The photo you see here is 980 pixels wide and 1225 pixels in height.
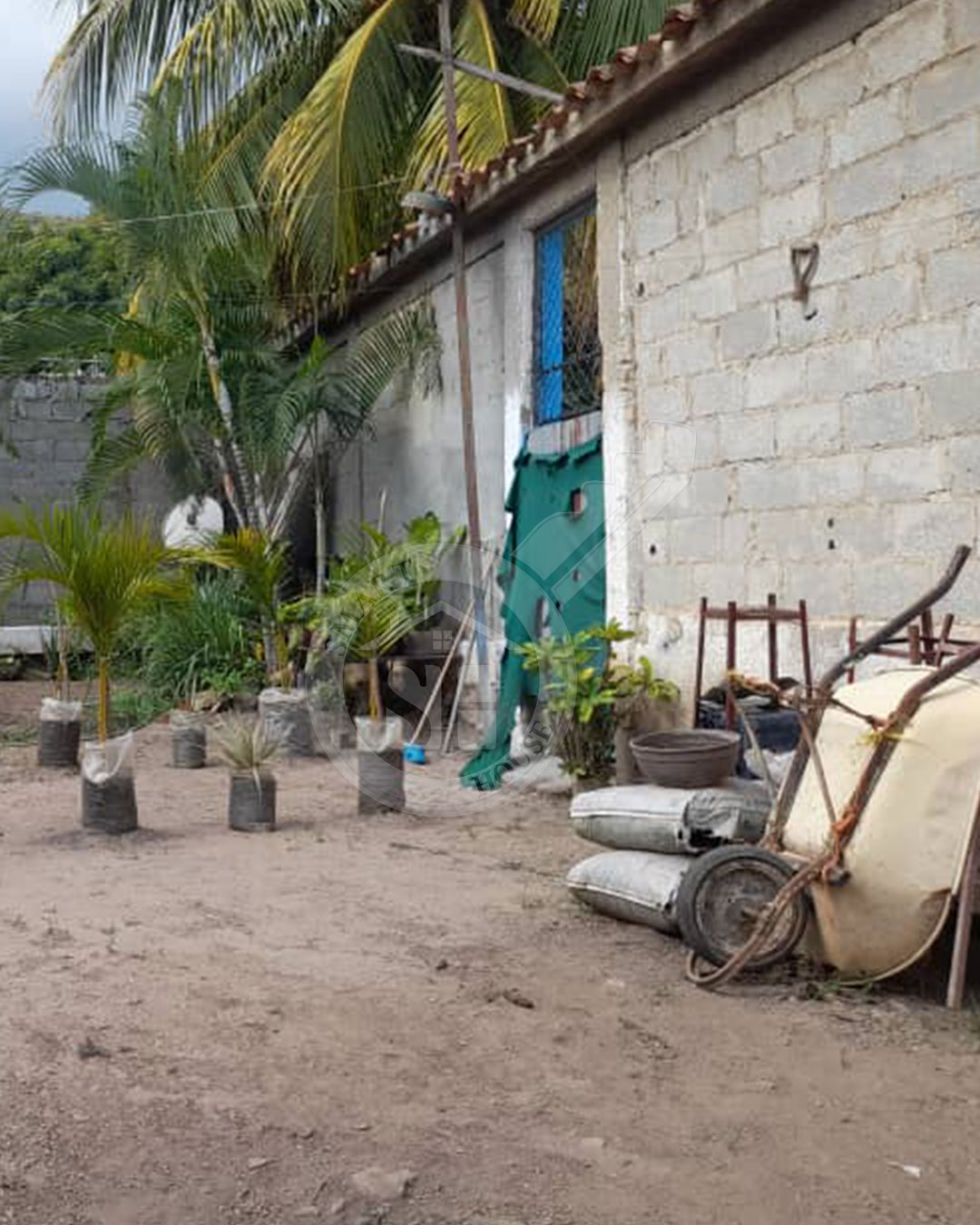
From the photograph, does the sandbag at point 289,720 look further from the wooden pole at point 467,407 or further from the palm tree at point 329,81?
the palm tree at point 329,81

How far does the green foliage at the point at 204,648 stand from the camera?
10.8 m

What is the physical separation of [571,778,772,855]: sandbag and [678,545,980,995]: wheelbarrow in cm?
37

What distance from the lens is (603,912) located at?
505 cm

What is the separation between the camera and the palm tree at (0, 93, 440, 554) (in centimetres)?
1026

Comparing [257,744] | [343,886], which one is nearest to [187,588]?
[257,744]

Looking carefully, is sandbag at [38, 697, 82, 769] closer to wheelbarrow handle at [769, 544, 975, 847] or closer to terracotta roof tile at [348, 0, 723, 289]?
Result: terracotta roof tile at [348, 0, 723, 289]

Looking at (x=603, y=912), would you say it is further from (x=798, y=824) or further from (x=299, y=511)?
(x=299, y=511)

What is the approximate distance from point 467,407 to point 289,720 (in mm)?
2329

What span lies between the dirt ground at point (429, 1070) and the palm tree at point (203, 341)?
5.65m

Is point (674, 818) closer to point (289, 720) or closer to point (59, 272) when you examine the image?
point (289, 720)

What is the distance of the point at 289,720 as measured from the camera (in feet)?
29.8

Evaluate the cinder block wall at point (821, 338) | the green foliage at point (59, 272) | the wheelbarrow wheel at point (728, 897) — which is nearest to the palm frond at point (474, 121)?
the cinder block wall at point (821, 338)

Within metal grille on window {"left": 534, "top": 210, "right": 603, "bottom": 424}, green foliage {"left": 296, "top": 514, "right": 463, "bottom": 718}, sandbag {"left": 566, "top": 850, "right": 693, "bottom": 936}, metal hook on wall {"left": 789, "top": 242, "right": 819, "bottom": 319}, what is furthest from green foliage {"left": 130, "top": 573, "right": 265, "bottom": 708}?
sandbag {"left": 566, "top": 850, "right": 693, "bottom": 936}

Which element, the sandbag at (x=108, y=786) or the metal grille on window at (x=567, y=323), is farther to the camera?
the metal grille on window at (x=567, y=323)
